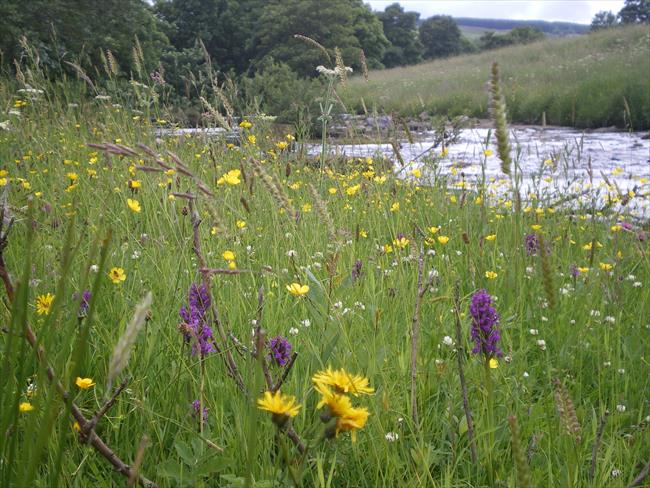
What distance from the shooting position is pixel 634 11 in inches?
1647

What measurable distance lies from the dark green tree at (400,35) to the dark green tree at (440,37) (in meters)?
4.61

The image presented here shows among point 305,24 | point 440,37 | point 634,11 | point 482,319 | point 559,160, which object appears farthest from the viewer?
point 440,37

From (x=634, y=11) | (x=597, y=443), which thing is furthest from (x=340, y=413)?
(x=634, y=11)

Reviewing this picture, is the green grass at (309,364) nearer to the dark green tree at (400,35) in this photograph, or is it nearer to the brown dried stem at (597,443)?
the brown dried stem at (597,443)

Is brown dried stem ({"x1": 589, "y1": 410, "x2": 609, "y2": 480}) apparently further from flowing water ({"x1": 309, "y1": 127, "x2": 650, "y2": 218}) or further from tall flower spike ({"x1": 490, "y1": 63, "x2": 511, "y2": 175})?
flowing water ({"x1": 309, "y1": 127, "x2": 650, "y2": 218})

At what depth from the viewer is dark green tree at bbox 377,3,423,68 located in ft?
150

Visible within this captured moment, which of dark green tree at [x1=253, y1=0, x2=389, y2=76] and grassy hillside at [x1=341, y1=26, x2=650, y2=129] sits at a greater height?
dark green tree at [x1=253, y1=0, x2=389, y2=76]

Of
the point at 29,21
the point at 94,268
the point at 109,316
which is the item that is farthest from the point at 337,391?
the point at 29,21

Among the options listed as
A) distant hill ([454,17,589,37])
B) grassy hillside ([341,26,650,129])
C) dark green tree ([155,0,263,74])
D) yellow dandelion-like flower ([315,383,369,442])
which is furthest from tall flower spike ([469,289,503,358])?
distant hill ([454,17,589,37])

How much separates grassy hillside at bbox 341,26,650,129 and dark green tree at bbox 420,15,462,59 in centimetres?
3150

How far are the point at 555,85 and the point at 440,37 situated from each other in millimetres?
44716

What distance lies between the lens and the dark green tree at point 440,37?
54.7 metres

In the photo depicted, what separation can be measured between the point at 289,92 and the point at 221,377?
758 cm

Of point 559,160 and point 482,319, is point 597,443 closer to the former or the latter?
point 482,319
